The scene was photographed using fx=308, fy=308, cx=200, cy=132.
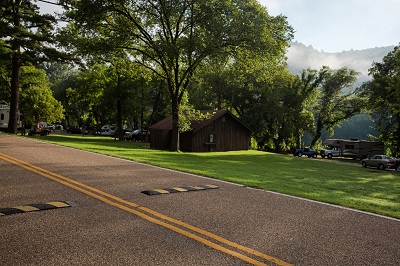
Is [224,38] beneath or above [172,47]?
above

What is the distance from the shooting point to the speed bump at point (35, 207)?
19.9 ft

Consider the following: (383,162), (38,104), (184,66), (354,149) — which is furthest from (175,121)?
(354,149)

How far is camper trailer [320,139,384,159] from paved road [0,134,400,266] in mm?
51042

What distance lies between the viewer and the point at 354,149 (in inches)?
2124

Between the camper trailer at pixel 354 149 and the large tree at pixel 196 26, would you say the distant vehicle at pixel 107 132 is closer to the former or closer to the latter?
the large tree at pixel 196 26

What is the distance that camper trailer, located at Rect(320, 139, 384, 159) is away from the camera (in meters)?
52.4

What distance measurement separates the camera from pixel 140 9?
27078 mm

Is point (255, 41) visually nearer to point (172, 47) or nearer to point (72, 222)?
point (172, 47)

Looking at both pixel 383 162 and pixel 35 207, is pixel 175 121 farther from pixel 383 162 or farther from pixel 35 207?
pixel 383 162

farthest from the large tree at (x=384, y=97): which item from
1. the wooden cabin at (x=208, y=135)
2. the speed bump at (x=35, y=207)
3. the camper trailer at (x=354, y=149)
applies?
the speed bump at (x=35, y=207)

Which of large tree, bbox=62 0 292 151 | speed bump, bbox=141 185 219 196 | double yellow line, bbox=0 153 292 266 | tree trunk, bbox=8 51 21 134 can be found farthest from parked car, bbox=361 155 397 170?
tree trunk, bbox=8 51 21 134

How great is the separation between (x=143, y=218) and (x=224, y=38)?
22.6m

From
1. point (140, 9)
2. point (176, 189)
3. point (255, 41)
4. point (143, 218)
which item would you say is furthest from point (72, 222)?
point (140, 9)

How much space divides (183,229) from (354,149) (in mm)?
55785
